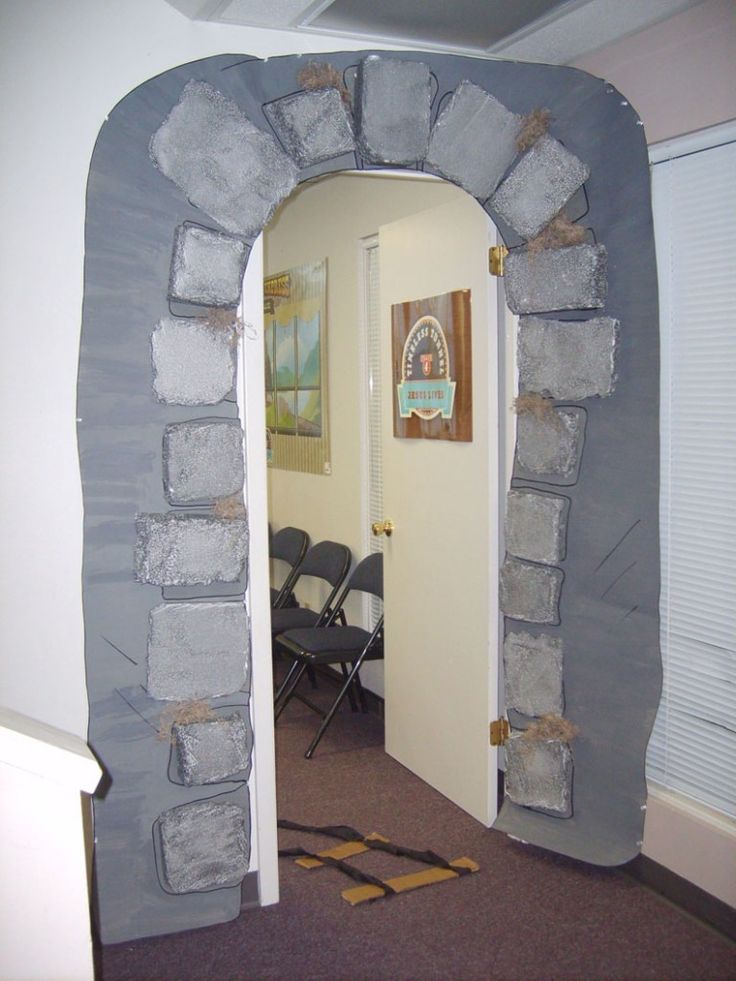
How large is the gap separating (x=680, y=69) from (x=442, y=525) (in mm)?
1617

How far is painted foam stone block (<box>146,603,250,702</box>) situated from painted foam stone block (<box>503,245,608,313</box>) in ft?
4.12

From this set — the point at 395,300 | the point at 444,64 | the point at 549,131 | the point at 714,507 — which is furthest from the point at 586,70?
the point at 714,507

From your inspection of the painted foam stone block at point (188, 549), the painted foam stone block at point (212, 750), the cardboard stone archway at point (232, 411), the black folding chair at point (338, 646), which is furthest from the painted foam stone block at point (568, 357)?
the black folding chair at point (338, 646)

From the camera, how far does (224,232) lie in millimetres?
2449

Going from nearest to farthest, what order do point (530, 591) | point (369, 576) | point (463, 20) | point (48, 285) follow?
1. point (48, 285)
2. point (463, 20)
3. point (530, 591)
4. point (369, 576)

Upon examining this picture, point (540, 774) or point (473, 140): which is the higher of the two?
point (473, 140)

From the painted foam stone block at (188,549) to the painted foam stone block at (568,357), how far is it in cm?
101

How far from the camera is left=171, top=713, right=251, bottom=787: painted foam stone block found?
249 cm

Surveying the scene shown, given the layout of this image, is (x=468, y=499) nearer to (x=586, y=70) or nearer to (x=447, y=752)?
(x=447, y=752)

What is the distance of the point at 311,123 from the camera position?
2490mm

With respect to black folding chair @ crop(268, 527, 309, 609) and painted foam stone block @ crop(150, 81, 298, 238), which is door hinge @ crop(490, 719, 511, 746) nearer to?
painted foam stone block @ crop(150, 81, 298, 238)

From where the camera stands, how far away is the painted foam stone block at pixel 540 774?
9.39 ft

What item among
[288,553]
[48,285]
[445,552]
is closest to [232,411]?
[48,285]

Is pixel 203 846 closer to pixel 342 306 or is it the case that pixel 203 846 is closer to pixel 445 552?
pixel 445 552
